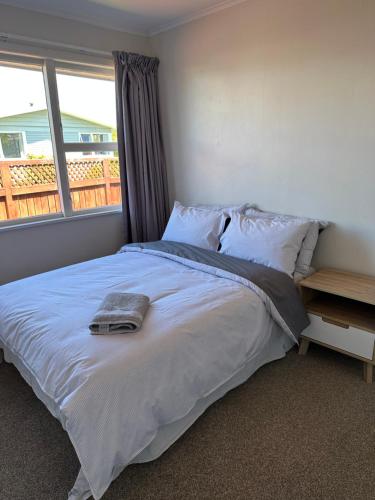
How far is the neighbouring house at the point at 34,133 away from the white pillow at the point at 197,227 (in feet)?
3.76

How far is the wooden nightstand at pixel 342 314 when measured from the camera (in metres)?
2.00

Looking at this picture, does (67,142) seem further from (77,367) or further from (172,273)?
(77,367)

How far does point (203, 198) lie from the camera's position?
325cm

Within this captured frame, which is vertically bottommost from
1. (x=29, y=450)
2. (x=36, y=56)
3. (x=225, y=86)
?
(x=29, y=450)

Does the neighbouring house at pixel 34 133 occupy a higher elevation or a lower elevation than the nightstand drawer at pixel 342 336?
higher

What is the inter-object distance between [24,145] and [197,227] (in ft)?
5.28

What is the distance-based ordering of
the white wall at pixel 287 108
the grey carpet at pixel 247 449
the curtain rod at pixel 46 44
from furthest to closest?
the curtain rod at pixel 46 44
the white wall at pixel 287 108
the grey carpet at pixel 247 449

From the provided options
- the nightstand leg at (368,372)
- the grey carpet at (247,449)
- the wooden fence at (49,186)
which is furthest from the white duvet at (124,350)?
the wooden fence at (49,186)

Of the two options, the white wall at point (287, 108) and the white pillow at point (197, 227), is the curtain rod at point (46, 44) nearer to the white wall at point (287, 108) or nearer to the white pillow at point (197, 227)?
the white wall at point (287, 108)

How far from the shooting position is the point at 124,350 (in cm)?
144

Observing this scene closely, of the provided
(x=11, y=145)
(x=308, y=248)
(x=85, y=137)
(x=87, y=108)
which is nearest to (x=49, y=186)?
(x=11, y=145)

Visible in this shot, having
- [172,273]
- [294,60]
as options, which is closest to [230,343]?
[172,273]

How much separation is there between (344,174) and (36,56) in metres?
2.56

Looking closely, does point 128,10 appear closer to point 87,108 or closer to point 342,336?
point 87,108
